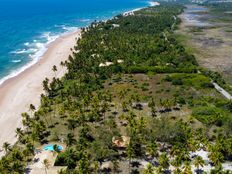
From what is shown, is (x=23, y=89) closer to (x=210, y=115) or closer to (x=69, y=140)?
(x=69, y=140)

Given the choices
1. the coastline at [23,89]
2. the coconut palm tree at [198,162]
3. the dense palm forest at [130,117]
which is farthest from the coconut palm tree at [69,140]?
the coconut palm tree at [198,162]

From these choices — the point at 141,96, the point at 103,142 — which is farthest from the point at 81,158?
the point at 141,96

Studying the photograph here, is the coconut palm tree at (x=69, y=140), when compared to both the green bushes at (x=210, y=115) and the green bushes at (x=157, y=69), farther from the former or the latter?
the green bushes at (x=157, y=69)

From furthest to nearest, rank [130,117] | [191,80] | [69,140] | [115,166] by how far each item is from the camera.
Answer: [191,80], [130,117], [69,140], [115,166]

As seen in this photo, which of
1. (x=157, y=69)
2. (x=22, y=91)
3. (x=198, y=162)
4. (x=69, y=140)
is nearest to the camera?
(x=198, y=162)

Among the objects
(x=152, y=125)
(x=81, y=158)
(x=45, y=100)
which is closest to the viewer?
(x=81, y=158)

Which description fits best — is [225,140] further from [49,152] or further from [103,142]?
[49,152]

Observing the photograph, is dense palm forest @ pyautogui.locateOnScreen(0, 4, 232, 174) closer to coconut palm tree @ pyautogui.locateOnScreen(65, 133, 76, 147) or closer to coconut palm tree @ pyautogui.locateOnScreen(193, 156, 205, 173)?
coconut palm tree @ pyautogui.locateOnScreen(193, 156, 205, 173)

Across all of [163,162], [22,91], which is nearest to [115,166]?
[163,162]
